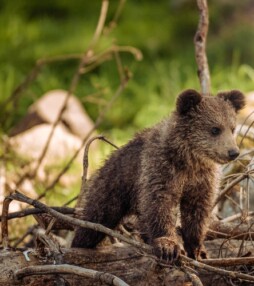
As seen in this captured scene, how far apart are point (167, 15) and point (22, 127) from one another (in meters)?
4.22

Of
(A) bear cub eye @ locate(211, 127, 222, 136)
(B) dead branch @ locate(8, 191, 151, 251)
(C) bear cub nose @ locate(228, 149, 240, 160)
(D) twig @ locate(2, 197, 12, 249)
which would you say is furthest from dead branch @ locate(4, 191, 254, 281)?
(A) bear cub eye @ locate(211, 127, 222, 136)

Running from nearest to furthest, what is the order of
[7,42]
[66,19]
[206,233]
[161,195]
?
[161,195]
[206,233]
[7,42]
[66,19]

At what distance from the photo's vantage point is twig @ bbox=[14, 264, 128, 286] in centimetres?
441

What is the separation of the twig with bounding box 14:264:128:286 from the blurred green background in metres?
4.99

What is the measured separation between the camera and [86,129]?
1053cm

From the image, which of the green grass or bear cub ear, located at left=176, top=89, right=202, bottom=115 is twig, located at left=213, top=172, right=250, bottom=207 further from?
the green grass

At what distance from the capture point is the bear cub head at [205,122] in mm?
5035

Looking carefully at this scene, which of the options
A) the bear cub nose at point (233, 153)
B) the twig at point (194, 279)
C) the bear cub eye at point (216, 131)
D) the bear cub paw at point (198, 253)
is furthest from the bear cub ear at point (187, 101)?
the twig at point (194, 279)

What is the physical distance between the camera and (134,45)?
41.0 feet

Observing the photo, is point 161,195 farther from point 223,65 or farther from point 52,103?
point 223,65

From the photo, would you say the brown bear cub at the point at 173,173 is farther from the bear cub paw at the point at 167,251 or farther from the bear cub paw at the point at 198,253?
the bear cub paw at the point at 167,251

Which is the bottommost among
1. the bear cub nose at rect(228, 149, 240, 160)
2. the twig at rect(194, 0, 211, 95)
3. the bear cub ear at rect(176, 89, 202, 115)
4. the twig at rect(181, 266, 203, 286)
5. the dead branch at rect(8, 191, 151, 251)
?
the twig at rect(181, 266, 203, 286)

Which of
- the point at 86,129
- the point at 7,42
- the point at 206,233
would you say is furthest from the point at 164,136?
the point at 7,42

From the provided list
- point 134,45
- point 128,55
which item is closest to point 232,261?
point 134,45
